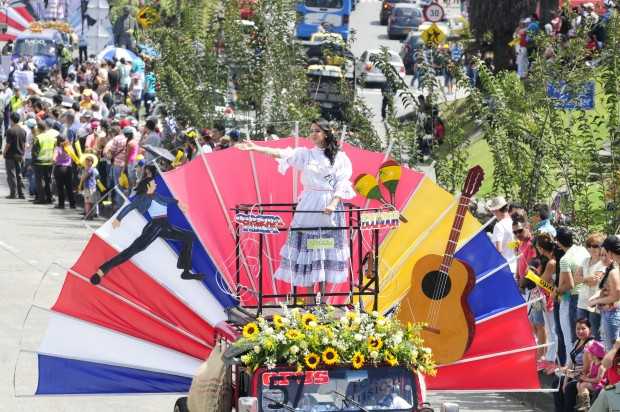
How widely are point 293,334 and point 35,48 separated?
157ft

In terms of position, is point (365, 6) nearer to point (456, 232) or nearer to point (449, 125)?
point (449, 125)

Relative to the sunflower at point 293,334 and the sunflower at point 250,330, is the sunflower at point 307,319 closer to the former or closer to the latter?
the sunflower at point 293,334

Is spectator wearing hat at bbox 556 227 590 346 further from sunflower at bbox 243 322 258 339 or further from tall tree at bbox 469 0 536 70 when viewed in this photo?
tall tree at bbox 469 0 536 70

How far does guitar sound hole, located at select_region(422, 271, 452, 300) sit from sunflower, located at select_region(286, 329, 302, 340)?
2.07 meters

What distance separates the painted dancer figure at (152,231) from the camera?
14.0 metres

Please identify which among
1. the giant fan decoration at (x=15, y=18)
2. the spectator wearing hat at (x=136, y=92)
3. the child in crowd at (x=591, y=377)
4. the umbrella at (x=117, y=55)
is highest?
the child in crowd at (x=591, y=377)

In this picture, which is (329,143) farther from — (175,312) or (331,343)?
(331,343)

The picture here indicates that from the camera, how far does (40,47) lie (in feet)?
191

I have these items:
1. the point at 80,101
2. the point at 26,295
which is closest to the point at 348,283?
the point at 26,295

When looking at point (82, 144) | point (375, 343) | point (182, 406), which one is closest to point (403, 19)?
point (82, 144)

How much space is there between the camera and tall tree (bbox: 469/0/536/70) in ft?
132

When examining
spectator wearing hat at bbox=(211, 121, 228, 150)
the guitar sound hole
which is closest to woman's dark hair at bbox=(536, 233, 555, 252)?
the guitar sound hole

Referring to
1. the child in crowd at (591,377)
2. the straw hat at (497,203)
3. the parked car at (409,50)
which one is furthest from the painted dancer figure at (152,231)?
the parked car at (409,50)

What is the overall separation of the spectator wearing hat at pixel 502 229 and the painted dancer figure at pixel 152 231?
18.7 feet
